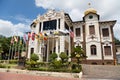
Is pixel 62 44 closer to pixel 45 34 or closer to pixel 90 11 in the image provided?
pixel 45 34

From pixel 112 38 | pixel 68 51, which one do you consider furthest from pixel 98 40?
pixel 68 51

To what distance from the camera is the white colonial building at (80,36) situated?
Answer: 24.8 meters

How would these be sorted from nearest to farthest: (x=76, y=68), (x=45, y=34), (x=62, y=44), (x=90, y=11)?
(x=76, y=68), (x=62, y=44), (x=45, y=34), (x=90, y=11)

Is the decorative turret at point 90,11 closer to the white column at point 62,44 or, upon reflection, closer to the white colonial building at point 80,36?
the white colonial building at point 80,36

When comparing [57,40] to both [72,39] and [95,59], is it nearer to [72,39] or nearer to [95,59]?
[72,39]

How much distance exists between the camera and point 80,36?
27359 millimetres

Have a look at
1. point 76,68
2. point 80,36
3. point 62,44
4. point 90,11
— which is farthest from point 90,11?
point 76,68

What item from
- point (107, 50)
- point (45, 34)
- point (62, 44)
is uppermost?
point (45, 34)

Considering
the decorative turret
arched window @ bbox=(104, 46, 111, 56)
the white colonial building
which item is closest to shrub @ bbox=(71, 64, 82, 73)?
the white colonial building

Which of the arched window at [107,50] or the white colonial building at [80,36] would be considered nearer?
the white colonial building at [80,36]

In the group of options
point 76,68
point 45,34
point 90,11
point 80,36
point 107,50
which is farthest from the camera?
point 90,11

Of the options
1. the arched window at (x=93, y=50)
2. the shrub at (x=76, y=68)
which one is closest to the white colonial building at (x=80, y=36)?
the arched window at (x=93, y=50)

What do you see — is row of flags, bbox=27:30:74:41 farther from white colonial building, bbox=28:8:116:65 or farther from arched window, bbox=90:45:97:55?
arched window, bbox=90:45:97:55

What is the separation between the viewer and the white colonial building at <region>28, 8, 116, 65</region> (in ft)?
81.5
